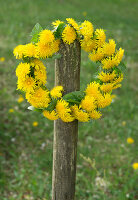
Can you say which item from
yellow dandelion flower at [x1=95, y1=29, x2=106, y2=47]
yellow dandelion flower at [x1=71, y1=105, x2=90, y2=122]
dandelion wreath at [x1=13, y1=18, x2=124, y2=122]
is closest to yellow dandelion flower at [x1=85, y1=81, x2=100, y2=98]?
dandelion wreath at [x1=13, y1=18, x2=124, y2=122]

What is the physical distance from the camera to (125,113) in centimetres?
364

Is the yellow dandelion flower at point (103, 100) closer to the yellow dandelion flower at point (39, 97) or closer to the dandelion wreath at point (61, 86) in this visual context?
the dandelion wreath at point (61, 86)

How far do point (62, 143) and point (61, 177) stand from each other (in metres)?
0.23

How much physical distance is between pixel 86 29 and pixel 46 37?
0.71 feet

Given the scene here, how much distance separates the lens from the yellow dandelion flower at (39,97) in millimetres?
1401

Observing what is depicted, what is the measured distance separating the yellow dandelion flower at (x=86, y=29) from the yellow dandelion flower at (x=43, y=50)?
0.63ft

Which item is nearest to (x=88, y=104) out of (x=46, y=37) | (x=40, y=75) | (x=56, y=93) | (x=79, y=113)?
(x=79, y=113)

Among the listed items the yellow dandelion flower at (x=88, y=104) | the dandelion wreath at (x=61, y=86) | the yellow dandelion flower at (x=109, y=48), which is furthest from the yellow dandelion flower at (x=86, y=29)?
the yellow dandelion flower at (x=88, y=104)

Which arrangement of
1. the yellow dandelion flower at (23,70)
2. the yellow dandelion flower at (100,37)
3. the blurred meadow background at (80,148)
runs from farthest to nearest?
the blurred meadow background at (80,148) → the yellow dandelion flower at (100,37) → the yellow dandelion flower at (23,70)

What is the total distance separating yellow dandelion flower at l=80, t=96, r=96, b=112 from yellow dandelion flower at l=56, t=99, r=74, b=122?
3.4 inches

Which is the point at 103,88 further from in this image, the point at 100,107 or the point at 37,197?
the point at 37,197

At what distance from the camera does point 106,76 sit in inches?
58.9

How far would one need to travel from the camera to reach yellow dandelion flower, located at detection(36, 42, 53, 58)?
1.38 meters

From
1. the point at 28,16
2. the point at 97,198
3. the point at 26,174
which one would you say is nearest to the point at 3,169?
the point at 26,174
